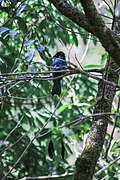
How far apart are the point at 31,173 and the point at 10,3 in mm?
1268

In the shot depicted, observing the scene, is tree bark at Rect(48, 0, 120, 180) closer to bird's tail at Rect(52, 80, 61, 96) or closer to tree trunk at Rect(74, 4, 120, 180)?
tree trunk at Rect(74, 4, 120, 180)

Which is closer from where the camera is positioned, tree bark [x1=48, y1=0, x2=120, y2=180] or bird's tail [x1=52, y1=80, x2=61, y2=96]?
tree bark [x1=48, y1=0, x2=120, y2=180]

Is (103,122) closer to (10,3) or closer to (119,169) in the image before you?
(10,3)

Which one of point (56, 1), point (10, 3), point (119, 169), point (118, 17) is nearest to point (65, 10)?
point (56, 1)

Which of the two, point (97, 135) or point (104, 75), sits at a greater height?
point (104, 75)

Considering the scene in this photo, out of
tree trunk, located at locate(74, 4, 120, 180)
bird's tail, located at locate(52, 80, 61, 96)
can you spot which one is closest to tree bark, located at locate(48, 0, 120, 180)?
tree trunk, located at locate(74, 4, 120, 180)

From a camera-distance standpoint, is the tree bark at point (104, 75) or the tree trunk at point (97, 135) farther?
the tree trunk at point (97, 135)

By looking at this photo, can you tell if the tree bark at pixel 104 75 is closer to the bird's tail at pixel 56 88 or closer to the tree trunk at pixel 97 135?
the tree trunk at pixel 97 135

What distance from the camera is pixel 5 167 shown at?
2.60 metres

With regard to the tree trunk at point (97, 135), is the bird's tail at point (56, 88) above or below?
above

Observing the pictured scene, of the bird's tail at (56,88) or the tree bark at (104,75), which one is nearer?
the tree bark at (104,75)

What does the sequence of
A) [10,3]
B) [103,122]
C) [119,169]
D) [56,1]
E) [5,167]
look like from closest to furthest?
[56,1] < [103,122] < [10,3] < [119,169] < [5,167]

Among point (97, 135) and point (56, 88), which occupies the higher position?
point (56, 88)

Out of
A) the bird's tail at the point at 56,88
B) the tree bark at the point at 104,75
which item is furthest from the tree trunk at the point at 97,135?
the bird's tail at the point at 56,88
